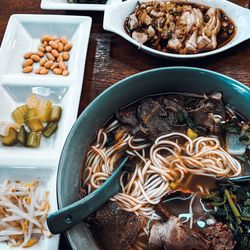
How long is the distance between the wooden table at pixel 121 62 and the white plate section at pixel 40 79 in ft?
0.29

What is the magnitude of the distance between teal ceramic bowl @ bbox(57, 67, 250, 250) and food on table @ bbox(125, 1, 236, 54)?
0.46 metres

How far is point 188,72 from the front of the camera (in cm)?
191

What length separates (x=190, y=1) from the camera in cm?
259

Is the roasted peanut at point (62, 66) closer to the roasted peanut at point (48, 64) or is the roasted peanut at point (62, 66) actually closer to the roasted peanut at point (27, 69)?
the roasted peanut at point (48, 64)

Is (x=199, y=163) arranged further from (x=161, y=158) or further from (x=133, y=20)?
(x=133, y=20)

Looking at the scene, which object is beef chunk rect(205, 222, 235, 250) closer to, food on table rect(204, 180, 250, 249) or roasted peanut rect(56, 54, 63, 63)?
food on table rect(204, 180, 250, 249)

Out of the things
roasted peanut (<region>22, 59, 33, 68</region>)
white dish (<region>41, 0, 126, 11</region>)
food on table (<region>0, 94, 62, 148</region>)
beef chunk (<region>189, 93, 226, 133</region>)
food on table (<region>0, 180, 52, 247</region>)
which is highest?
white dish (<region>41, 0, 126, 11</region>)

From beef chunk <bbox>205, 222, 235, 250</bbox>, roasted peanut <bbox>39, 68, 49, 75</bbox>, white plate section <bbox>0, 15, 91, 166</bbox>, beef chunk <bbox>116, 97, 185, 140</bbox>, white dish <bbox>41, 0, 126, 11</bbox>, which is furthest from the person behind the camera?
white dish <bbox>41, 0, 126, 11</bbox>

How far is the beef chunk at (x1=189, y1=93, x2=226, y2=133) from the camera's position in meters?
1.96

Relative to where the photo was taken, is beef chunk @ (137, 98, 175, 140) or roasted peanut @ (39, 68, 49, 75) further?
roasted peanut @ (39, 68, 49, 75)

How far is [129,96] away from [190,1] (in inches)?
40.7

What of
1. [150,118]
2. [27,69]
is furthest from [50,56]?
[150,118]

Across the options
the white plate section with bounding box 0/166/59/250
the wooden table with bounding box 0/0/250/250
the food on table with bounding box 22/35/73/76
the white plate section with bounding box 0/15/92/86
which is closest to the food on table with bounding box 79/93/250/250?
the white plate section with bounding box 0/166/59/250

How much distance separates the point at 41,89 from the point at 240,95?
3.92 ft
